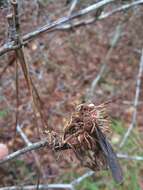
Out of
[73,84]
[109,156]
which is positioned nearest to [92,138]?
[109,156]

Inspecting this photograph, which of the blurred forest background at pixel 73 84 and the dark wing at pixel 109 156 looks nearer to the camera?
the dark wing at pixel 109 156

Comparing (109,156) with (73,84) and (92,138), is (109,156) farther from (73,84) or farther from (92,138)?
(73,84)

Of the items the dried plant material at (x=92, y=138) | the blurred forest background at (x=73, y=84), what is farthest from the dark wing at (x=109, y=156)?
the blurred forest background at (x=73, y=84)

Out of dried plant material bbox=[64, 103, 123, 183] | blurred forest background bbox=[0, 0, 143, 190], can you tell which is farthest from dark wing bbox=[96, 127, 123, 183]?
blurred forest background bbox=[0, 0, 143, 190]

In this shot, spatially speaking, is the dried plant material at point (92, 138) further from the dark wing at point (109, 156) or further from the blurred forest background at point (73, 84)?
the blurred forest background at point (73, 84)

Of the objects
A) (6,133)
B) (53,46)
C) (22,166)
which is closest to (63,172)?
(22,166)

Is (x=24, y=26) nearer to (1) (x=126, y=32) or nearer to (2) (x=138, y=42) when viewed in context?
(1) (x=126, y=32)

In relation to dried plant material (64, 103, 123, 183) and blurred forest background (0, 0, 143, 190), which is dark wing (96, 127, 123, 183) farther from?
blurred forest background (0, 0, 143, 190)
